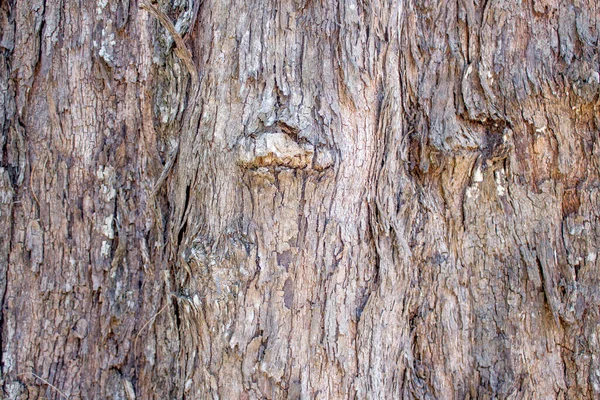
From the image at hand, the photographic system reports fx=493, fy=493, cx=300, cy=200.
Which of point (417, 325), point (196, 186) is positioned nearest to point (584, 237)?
point (417, 325)

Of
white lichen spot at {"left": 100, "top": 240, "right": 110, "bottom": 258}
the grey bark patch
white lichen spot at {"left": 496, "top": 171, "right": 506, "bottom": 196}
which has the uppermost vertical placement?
white lichen spot at {"left": 496, "top": 171, "right": 506, "bottom": 196}

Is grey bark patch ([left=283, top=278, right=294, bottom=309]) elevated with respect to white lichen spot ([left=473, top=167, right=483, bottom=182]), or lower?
lower

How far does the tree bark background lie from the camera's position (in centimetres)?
134

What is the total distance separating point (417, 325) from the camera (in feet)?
4.66

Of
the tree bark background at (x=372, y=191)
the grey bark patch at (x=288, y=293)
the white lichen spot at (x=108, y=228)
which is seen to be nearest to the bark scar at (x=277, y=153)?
the tree bark background at (x=372, y=191)

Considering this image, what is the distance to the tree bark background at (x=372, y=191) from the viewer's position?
4.40 feet

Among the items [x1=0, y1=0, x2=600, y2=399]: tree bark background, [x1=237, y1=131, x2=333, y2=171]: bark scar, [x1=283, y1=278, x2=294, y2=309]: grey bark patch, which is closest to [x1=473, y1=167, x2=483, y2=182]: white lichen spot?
[x1=0, y1=0, x2=600, y2=399]: tree bark background

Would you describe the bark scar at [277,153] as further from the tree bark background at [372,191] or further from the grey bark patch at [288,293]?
the grey bark patch at [288,293]

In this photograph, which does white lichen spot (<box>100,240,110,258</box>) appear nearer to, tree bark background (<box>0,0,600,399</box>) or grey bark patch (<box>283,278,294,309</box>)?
tree bark background (<box>0,0,600,399</box>)

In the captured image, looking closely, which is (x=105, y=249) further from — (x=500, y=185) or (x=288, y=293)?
(x=500, y=185)

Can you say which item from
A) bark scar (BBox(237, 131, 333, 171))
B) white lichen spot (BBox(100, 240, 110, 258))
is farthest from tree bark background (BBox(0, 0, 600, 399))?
bark scar (BBox(237, 131, 333, 171))

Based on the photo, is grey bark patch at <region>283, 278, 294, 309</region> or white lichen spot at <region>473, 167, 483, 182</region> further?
white lichen spot at <region>473, 167, 483, 182</region>

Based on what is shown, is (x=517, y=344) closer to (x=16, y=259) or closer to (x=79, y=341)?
(x=79, y=341)

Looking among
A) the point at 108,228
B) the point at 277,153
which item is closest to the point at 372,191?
the point at 277,153
